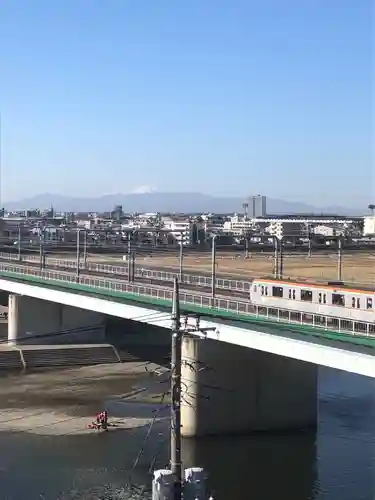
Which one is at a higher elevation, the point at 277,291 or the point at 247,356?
the point at 277,291

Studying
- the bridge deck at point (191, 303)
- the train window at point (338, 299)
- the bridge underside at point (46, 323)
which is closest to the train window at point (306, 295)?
the bridge deck at point (191, 303)

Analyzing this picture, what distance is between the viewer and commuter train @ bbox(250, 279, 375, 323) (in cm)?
2431

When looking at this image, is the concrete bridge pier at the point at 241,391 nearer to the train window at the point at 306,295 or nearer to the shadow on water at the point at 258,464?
the shadow on water at the point at 258,464

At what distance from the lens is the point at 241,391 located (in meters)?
Result: 28.0

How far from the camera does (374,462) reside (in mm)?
24609

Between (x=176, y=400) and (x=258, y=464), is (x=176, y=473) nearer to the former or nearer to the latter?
(x=176, y=400)

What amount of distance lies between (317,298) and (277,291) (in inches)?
89.9

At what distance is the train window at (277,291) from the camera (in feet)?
91.6

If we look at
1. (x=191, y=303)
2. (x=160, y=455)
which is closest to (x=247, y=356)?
(x=191, y=303)

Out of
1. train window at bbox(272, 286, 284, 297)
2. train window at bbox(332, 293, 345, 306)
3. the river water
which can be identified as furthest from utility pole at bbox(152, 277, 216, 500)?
train window at bbox(272, 286, 284, 297)

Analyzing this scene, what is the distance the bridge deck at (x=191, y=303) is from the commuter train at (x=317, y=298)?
2.41ft

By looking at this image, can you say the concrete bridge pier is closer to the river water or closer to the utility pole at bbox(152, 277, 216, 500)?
the river water

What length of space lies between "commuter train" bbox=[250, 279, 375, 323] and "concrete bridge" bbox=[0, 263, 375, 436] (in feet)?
1.86

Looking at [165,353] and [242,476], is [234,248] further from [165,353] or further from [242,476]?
[242,476]
